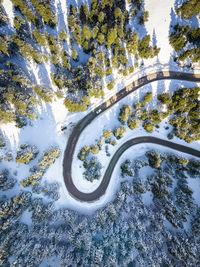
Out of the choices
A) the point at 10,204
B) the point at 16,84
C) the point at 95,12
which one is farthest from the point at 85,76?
the point at 10,204

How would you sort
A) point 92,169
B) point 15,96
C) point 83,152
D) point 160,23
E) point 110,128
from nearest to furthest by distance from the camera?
point 15,96 < point 160,23 < point 83,152 < point 92,169 < point 110,128

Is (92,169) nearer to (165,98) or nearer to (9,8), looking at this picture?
(165,98)

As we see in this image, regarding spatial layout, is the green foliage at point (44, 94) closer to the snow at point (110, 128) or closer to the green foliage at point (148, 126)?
the snow at point (110, 128)

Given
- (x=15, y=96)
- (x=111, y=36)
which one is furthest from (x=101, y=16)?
(x=15, y=96)

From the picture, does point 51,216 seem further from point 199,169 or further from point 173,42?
point 173,42

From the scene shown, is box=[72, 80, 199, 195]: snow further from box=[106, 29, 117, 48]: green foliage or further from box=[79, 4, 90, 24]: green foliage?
box=[79, 4, 90, 24]: green foliage

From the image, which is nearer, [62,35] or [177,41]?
[62,35]
